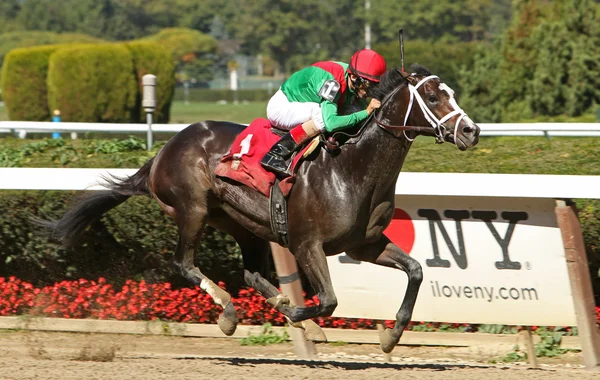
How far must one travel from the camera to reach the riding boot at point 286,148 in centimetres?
490

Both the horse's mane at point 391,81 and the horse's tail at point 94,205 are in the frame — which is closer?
the horse's mane at point 391,81

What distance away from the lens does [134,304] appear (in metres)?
6.23


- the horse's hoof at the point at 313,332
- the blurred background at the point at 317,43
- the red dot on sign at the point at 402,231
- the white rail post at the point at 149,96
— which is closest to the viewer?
the horse's hoof at the point at 313,332

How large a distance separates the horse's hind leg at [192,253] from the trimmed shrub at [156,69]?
17751 millimetres

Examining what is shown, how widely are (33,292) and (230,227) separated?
1.67 metres

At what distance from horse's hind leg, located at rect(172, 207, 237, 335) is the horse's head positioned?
1.24 meters

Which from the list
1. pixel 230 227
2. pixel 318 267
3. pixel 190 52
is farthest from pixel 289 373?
pixel 190 52

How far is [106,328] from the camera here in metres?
6.05

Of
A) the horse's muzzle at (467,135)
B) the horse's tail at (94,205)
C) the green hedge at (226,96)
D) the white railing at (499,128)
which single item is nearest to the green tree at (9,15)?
the green hedge at (226,96)

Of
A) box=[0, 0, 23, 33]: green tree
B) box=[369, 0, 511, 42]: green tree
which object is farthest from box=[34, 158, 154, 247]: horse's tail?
box=[0, 0, 23, 33]: green tree

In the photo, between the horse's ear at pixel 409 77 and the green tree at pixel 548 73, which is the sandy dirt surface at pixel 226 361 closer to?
the horse's ear at pixel 409 77

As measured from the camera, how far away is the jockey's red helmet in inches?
188

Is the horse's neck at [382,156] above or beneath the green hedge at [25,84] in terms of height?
above

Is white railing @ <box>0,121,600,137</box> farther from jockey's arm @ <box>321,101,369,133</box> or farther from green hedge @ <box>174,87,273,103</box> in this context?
green hedge @ <box>174,87,273,103</box>
